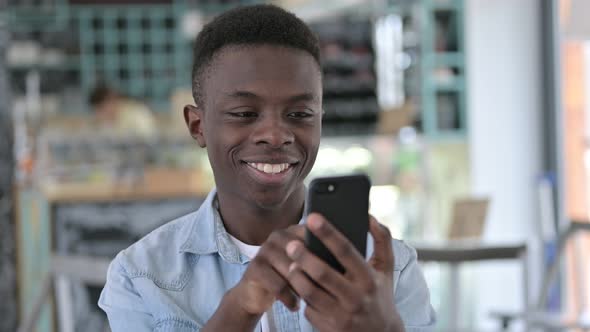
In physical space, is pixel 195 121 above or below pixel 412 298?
above

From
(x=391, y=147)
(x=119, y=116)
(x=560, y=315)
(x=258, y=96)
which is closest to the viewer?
(x=258, y=96)

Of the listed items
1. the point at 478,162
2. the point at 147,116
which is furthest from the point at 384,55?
the point at 147,116

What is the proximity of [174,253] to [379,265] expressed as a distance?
0.30 meters

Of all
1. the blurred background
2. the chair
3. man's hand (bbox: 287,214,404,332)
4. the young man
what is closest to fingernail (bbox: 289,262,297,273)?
man's hand (bbox: 287,214,404,332)

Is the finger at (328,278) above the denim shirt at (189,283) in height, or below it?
above

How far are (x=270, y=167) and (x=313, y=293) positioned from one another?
237 millimetres

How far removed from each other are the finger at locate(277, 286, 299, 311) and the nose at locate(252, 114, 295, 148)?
21 centimetres

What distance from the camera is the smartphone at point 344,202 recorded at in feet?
2.41

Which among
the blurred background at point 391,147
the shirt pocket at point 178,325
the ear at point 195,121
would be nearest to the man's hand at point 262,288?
the shirt pocket at point 178,325

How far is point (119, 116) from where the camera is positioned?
21.9 ft

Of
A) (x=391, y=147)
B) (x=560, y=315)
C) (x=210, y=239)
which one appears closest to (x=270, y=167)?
(x=210, y=239)

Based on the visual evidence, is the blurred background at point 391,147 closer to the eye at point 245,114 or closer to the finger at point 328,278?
the eye at point 245,114

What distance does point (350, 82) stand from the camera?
263 inches

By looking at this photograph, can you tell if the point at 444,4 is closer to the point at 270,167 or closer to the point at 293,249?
the point at 270,167
